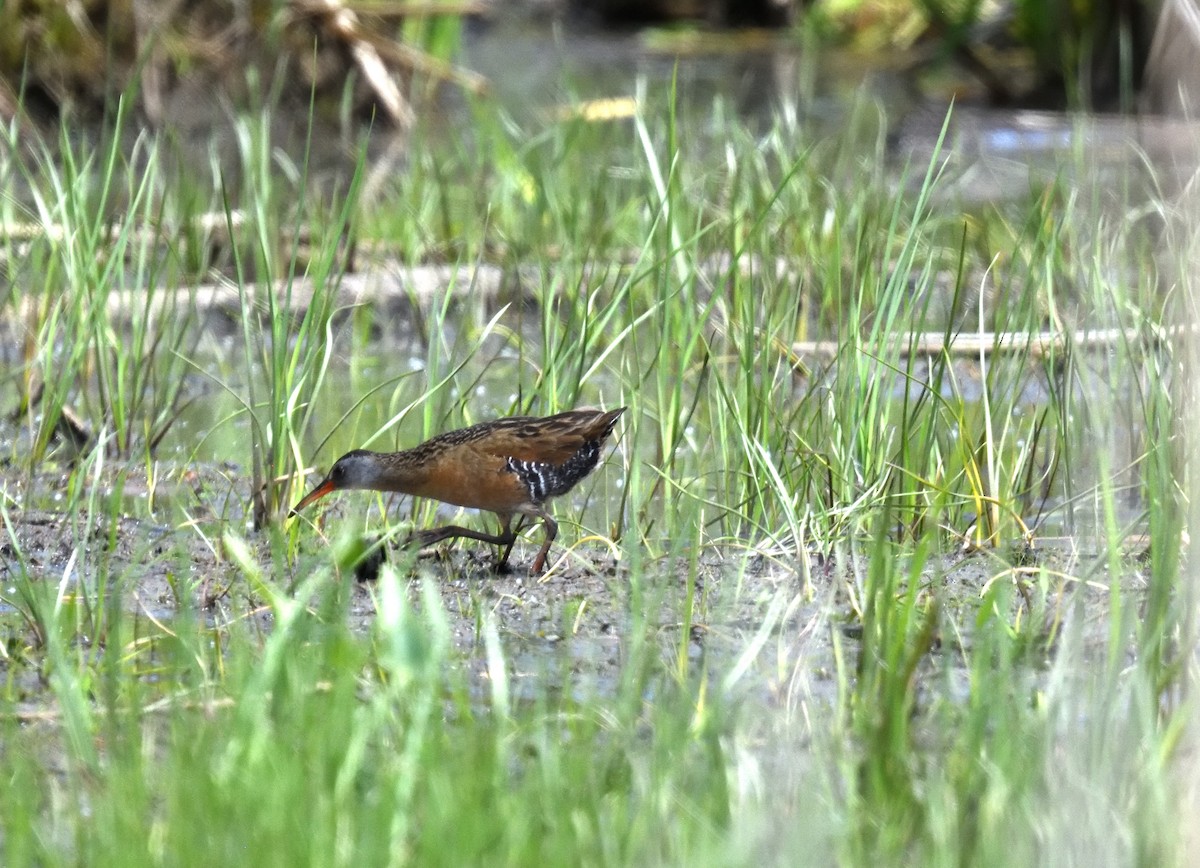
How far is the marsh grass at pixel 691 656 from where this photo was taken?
221 centimetres

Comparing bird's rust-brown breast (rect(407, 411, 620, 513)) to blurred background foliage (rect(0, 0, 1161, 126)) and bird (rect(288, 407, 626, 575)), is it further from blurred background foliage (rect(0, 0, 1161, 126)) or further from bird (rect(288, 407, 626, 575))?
blurred background foliage (rect(0, 0, 1161, 126))

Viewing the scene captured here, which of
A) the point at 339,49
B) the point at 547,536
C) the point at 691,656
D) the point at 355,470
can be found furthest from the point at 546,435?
the point at 339,49

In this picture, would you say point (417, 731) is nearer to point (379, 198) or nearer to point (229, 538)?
point (229, 538)

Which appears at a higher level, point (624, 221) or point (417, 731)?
point (624, 221)

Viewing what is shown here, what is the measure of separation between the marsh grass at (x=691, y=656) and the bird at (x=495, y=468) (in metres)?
0.13

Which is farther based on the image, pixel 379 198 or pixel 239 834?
pixel 379 198

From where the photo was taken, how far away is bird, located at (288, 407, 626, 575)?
3742mm

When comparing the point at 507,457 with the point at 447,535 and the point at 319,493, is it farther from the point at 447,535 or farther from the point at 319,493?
the point at 319,493

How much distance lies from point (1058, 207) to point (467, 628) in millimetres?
4303

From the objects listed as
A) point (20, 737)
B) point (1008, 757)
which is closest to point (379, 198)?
point (20, 737)

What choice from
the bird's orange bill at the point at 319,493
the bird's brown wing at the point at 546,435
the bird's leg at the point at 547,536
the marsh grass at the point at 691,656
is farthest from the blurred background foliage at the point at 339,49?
the bird's orange bill at the point at 319,493

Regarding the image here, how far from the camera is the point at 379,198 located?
7.48 m

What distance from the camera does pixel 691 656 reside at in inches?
125

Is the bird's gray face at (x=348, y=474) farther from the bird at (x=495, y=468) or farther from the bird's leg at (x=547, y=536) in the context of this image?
the bird's leg at (x=547, y=536)
